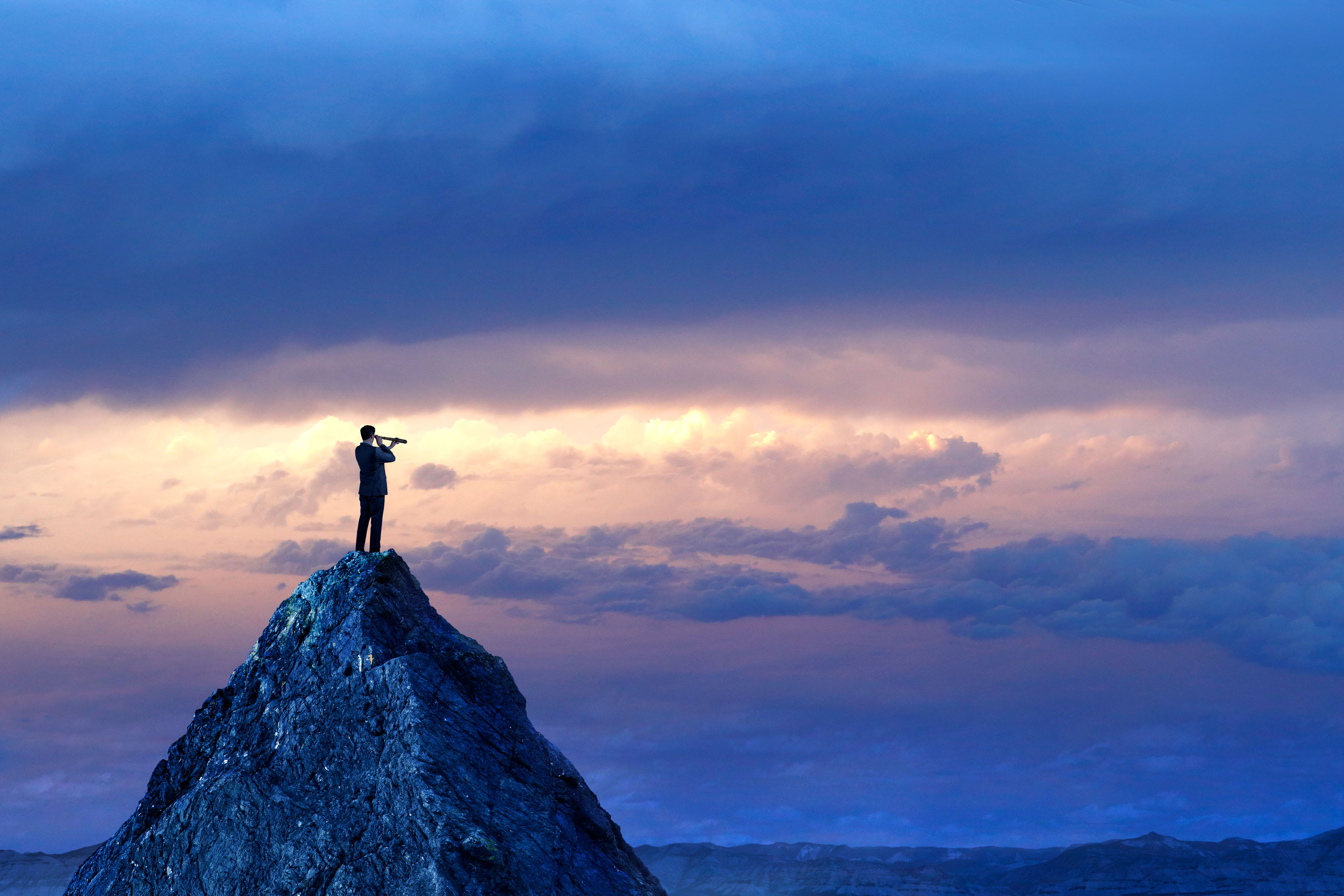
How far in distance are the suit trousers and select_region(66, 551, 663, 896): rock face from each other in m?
2.12

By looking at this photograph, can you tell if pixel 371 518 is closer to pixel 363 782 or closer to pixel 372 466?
pixel 372 466

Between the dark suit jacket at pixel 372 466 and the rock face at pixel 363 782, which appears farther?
the dark suit jacket at pixel 372 466

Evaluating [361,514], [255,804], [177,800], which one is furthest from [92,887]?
[361,514]

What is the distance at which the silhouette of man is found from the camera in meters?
41.8

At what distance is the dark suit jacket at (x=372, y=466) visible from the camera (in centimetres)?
4178

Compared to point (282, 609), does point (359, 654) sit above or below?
below

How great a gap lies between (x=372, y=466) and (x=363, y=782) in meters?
13.0

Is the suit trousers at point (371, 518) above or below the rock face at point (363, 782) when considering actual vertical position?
above

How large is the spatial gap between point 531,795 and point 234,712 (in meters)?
11.1

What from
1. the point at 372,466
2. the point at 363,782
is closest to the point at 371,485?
the point at 372,466

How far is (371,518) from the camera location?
42062mm

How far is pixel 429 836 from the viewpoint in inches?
1222

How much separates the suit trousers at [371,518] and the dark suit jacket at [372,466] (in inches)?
8.5

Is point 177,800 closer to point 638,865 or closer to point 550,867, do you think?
point 550,867
